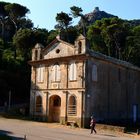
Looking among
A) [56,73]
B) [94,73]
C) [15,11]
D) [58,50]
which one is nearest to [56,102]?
[56,73]

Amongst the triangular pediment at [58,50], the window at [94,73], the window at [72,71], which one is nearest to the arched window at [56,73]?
the triangular pediment at [58,50]

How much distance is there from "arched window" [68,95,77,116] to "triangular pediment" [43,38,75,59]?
490 centimetres

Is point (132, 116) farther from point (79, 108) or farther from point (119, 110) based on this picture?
point (79, 108)

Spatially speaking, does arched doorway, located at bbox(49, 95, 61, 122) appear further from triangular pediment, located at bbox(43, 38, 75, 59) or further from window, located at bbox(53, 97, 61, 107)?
triangular pediment, located at bbox(43, 38, 75, 59)

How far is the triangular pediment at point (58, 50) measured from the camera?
38438 millimetres

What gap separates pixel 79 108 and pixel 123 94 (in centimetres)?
883

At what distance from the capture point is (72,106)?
37.2 meters

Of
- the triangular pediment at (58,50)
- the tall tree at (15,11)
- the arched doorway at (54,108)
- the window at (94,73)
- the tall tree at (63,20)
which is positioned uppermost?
the tall tree at (15,11)

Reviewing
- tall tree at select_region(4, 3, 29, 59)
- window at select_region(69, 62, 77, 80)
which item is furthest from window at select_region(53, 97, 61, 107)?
tall tree at select_region(4, 3, 29, 59)

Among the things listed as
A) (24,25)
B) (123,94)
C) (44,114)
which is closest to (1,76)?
(44,114)

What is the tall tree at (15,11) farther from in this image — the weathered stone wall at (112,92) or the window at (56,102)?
the window at (56,102)

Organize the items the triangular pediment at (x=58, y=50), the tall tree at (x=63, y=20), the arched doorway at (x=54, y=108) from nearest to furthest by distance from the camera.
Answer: the triangular pediment at (x=58, y=50)
the arched doorway at (x=54, y=108)
the tall tree at (x=63, y=20)

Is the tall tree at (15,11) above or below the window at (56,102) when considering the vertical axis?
above

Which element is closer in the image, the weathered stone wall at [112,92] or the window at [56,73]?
the weathered stone wall at [112,92]
